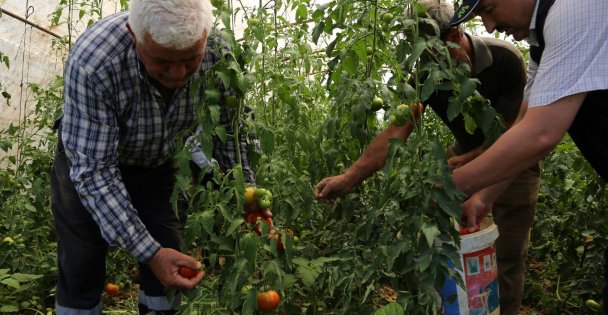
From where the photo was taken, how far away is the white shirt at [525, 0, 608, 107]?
168 cm

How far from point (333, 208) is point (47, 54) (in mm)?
3464

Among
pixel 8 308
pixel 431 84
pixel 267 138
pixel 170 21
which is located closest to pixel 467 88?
pixel 431 84

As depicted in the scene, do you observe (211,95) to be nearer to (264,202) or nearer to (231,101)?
(231,101)

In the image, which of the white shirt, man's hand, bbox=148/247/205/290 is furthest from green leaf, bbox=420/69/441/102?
man's hand, bbox=148/247/205/290

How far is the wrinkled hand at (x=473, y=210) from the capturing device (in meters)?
2.14

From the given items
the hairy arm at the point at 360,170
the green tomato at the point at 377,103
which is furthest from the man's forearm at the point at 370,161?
the green tomato at the point at 377,103

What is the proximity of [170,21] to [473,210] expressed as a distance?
3.80ft

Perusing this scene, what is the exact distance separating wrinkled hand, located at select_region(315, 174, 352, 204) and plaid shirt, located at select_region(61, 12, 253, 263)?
65cm

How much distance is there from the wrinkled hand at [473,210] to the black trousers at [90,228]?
3.34ft

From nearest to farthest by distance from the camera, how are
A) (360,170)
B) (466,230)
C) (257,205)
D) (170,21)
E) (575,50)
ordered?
1. (575,50)
2. (170,21)
3. (466,230)
4. (257,205)
5. (360,170)

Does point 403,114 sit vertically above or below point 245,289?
above

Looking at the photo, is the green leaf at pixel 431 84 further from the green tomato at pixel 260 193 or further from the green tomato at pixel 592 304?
the green tomato at pixel 592 304

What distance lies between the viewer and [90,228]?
7.75 feet

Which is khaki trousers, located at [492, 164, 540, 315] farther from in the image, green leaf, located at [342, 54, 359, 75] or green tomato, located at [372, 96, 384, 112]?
green leaf, located at [342, 54, 359, 75]
